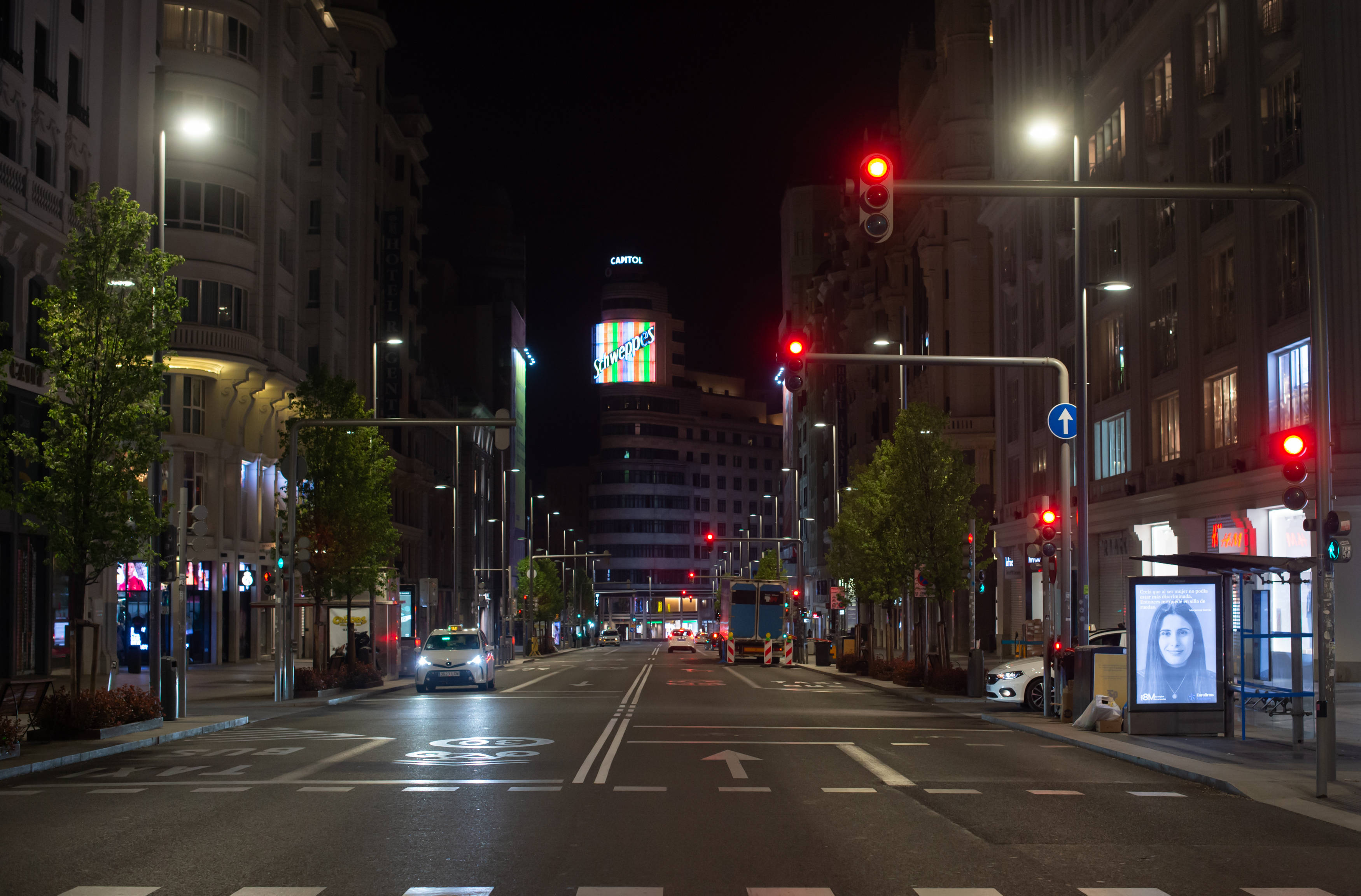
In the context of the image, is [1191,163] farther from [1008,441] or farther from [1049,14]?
[1008,441]

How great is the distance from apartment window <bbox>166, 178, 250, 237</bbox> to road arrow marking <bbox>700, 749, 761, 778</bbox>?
38.5m

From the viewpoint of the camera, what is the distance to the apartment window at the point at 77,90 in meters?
40.0

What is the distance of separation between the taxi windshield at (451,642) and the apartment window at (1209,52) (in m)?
25.2

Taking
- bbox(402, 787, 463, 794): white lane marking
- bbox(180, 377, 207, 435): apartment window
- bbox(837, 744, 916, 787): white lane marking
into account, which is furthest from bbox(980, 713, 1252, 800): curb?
bbox(180, 377, 207, 435): apartment window

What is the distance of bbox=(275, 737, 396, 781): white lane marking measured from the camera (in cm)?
1703

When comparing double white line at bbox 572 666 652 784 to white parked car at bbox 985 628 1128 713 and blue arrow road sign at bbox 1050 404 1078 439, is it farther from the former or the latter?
blue arrow road sign at bbox 1050 404 1078 439

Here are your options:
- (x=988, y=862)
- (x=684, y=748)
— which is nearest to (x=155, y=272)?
(x=684, y=748)

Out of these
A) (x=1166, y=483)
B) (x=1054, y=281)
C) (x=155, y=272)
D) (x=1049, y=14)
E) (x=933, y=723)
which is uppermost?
(x=1049, y=14)

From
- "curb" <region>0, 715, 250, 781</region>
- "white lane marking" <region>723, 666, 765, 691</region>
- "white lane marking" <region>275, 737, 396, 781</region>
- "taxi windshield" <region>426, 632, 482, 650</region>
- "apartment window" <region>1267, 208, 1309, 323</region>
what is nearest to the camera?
"white lane marking" <region>275, 737, 396, 781</region>

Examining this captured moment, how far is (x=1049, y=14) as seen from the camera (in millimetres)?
56000

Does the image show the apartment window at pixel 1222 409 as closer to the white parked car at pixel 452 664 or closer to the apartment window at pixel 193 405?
the white parked car at pixel 452 664

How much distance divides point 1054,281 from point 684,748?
3836 cm

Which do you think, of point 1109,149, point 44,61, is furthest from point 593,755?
point 1109,149

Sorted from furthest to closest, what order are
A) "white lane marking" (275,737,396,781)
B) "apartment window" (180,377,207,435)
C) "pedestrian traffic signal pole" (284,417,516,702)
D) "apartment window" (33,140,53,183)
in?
"apartment window" (180,377,207,435) → "apartment window" (33,140,53,183) → "pedestrian traffic signal pole" (284,417,516,702) → "white lane marking" (275,737,396,781)
